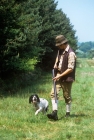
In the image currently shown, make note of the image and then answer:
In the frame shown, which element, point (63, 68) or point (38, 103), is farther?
point (38, 103)

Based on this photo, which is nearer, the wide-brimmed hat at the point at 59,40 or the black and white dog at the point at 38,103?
the wide-brimmed hat at the point at 59,40

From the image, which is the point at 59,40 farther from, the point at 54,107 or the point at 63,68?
the point at 54,107

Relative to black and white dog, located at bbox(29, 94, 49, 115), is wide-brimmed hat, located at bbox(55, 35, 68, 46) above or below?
above

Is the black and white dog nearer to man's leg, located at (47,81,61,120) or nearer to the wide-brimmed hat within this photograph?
man's leg, located at (47,81,61,120)

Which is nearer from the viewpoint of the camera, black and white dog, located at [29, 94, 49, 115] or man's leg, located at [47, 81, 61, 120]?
man's leg, located at [47, 81, 61, 120]

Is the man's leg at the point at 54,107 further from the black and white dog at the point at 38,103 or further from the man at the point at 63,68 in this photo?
the black and white dog at the point at 38,103

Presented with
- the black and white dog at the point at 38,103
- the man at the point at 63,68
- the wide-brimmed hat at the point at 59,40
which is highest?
the wide-brimmed hat at the point at 59,40

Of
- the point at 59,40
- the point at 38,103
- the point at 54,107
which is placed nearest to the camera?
→ the point at 59,40

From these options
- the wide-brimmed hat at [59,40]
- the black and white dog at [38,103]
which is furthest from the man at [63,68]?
the black and white dog at [38,103]

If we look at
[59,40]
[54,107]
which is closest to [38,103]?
[54,107]

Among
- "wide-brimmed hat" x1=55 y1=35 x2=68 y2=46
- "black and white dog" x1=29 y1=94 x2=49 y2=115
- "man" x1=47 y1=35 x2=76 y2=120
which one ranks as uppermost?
"wide-brimmed hat" x1=55 y1=35 x2=68 y2=46

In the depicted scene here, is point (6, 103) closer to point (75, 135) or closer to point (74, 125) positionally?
point (74, 125)

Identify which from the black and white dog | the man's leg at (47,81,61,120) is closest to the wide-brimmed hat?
the man's leg at (47,81,61,120)

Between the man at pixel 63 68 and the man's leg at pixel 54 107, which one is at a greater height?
the man at pixel 63 68
